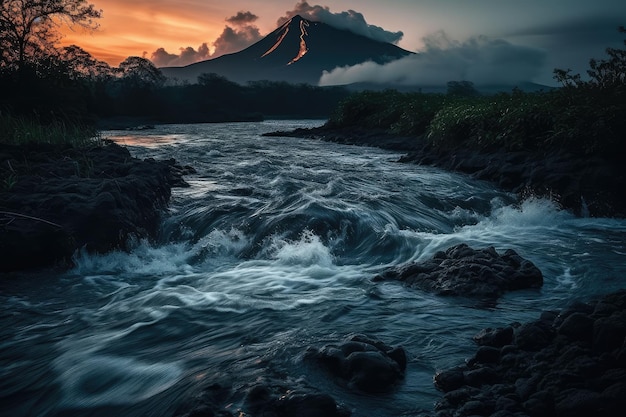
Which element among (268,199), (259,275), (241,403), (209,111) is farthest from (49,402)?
(209,111)

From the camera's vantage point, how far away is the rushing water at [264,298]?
425 centimetres

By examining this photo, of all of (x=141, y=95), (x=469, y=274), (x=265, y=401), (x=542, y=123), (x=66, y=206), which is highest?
(x=141, y=95)

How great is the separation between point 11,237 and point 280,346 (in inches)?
191

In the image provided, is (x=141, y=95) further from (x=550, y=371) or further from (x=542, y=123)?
(x=550, y=371)

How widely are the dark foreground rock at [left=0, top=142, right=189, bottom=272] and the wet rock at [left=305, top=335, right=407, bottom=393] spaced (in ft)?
16.6

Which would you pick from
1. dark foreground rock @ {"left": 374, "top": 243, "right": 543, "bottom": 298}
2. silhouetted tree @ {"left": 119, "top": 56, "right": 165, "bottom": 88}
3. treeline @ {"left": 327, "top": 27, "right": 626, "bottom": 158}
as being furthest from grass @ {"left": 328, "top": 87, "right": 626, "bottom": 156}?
silhouetted tree @ {"left": 119, "top": 56, "right": 165, "bottom": 88}

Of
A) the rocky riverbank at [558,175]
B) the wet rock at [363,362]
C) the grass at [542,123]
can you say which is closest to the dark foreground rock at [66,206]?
the wet rock at [363,362]

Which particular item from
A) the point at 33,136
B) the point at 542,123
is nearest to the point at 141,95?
the point at 33,136

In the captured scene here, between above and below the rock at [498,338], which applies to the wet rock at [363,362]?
below

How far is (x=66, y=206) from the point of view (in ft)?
26.5

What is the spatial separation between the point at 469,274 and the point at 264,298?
2659mm

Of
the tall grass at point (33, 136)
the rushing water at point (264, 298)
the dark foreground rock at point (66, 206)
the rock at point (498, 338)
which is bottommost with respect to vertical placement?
the rushing water at point (264, 298)

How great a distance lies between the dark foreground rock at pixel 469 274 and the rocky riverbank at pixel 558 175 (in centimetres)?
599

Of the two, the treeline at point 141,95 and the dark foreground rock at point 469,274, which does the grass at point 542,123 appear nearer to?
the dark foreground rock at point 469,274
